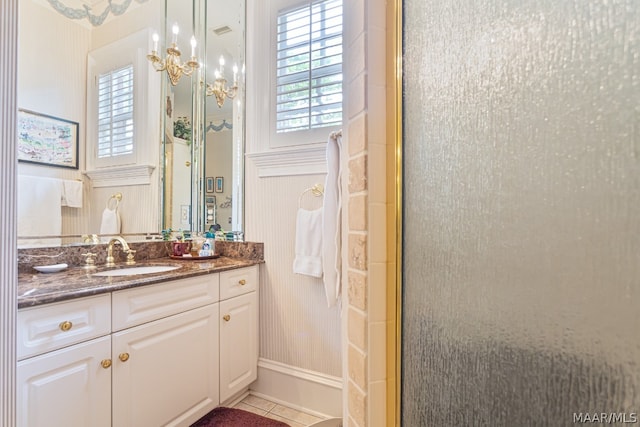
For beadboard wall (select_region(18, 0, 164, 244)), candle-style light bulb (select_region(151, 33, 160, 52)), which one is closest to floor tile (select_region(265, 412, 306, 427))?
beadboard wall (select_region(18, 0, 164, 244))

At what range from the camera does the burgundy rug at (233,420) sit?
1677 millimetres

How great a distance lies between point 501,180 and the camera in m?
0.47

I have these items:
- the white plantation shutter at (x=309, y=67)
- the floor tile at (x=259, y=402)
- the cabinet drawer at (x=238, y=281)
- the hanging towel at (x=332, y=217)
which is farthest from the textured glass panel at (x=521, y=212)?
the floor tile at (x=259, y=402)

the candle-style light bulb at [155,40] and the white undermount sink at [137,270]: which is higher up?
the candle-style light bulb at [155,40]

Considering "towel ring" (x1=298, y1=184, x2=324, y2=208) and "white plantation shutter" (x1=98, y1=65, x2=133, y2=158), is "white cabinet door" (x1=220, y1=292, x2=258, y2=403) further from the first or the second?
"white plantation shutter" (x1=98, y1=65, x2=133, y2=158)

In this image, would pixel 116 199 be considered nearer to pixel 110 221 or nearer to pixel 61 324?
pixel 110 221

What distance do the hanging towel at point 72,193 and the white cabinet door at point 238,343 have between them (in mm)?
1019

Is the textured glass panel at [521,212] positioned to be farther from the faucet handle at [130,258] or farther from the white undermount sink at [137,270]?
the faucet handle at [130,258]

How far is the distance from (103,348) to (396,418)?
1.19 metres

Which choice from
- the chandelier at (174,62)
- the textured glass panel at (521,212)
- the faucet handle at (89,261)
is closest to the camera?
the textured glass panel at (521,212)

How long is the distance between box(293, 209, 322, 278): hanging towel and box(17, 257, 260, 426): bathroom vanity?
396 millimetres

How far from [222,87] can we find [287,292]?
160 cm

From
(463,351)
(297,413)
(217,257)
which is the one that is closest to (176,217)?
(217,257)

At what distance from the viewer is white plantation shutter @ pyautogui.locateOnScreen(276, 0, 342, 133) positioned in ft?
5.99
